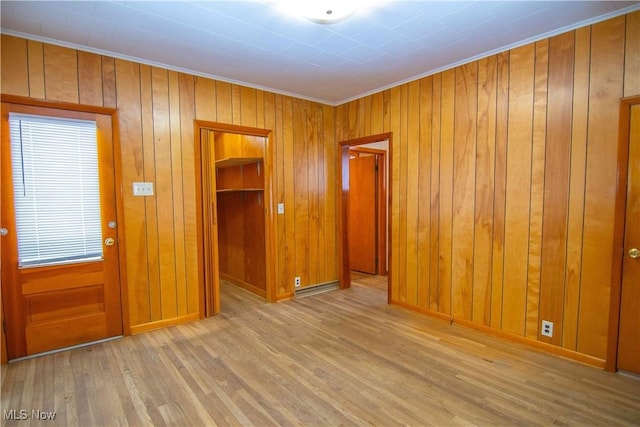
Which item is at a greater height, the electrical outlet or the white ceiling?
the white ceiling

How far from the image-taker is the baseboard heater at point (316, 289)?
14.0 ft

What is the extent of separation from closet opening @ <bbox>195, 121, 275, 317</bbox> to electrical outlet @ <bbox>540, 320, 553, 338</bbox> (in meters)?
2.79

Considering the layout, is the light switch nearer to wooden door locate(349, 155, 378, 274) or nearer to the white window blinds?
the white window blinds

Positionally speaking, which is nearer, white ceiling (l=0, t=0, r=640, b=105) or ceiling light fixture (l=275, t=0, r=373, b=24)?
ceiling light fixture (l=275, t=0, r=373, b=24)

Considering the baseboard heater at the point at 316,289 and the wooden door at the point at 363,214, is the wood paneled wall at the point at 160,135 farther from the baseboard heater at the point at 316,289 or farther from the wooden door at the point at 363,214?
the wooden door at the point at 363,214

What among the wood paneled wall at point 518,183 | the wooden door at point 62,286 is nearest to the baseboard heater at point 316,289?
the wood paneled wall at point 518,183

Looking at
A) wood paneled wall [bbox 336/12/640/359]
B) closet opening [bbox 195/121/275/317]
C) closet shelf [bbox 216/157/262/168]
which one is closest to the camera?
wood paneled wall [bbox 336/12/640/359]

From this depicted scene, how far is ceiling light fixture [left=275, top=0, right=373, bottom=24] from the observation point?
2102 mm

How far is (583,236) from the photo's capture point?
249cm

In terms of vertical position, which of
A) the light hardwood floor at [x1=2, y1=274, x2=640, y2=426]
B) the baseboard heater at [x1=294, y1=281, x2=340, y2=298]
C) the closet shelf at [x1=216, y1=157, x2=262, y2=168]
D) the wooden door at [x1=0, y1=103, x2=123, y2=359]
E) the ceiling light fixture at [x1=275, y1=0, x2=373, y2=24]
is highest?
the ceiling light fixture at [x1=275, y1=0, x2=373, y2=24]
